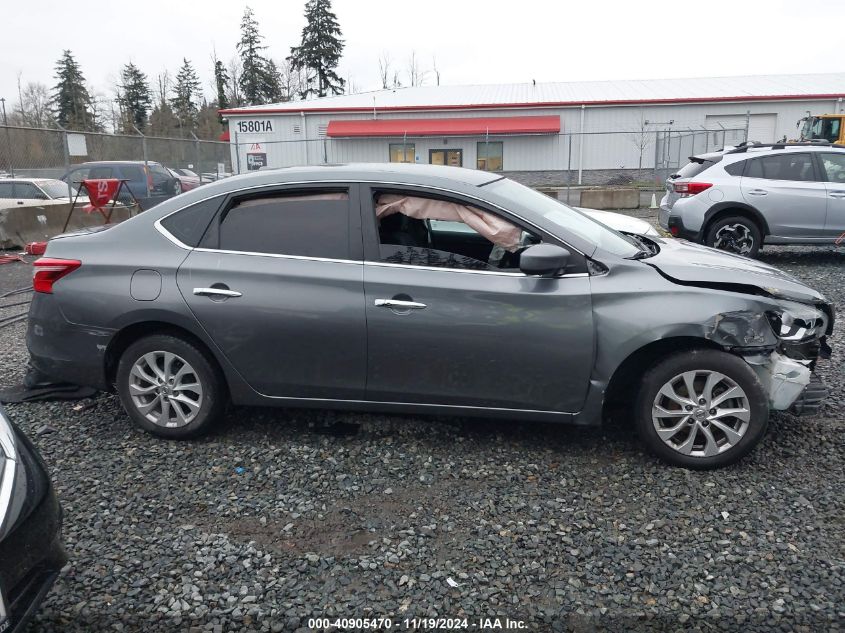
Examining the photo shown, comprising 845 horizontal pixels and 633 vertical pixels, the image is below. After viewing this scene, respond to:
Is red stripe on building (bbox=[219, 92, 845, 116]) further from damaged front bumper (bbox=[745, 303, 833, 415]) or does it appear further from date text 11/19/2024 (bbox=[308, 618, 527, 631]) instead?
date text 11/19/2024 (bbox=[308, 618, 527, 631])

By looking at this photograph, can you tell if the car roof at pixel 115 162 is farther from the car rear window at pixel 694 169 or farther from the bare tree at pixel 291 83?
the bare tree at pixel 291 83

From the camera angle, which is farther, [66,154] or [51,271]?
[66,154]

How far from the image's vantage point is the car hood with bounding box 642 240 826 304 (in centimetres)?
374

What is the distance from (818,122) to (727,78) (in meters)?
16.1

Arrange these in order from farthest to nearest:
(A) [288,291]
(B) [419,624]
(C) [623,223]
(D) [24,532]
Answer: (C) [623,223]
(A) [288,291]
(B) [419,624]
(D) [24,532]

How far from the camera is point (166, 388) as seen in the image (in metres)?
→ 4.13

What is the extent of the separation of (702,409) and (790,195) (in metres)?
7.30

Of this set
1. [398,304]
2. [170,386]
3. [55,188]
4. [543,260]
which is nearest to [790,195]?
[543,260]

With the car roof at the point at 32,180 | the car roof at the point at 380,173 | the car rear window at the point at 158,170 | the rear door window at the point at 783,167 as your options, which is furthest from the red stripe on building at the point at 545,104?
the car roof at the point at 380,173

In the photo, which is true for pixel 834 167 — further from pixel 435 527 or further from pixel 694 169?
pixel 435 527

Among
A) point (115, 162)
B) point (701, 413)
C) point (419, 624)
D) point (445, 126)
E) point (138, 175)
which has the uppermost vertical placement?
point (445, 126)

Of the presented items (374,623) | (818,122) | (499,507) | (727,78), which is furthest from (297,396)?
(727,78)

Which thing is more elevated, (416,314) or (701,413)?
(416,314)

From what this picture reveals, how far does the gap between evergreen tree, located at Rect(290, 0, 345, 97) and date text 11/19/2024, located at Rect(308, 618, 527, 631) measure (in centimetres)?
5990
